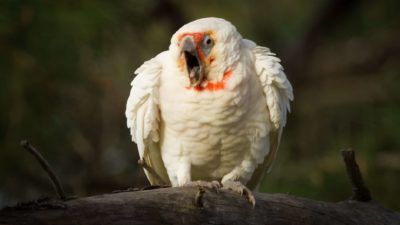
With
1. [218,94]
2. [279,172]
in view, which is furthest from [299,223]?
[279,172]

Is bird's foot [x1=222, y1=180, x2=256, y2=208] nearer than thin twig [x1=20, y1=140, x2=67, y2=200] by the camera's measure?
No

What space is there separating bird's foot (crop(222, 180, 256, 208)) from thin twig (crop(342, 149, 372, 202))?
510 millimetres

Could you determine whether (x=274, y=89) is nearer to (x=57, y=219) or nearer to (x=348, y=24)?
(x=57, y=219)

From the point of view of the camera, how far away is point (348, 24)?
10.6 m

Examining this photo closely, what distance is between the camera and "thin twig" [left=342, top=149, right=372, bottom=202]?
4105 millimetres

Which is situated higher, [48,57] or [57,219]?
[48,57]

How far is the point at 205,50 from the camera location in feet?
15.8

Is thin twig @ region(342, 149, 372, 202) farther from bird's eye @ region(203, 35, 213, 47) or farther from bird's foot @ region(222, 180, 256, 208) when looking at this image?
bird's eye @ region(203, 35, 213, 47)

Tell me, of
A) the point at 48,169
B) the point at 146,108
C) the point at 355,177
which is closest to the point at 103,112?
the point at 146,108

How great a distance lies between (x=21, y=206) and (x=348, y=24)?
7.95m

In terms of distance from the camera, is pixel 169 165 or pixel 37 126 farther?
pixel 37 126

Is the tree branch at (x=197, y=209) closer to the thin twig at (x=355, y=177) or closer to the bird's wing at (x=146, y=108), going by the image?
the thin twig at (x=355, y=177)

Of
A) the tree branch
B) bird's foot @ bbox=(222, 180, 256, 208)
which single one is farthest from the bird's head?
the tree branch

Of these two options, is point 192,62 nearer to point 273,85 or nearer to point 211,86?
point 211,86
